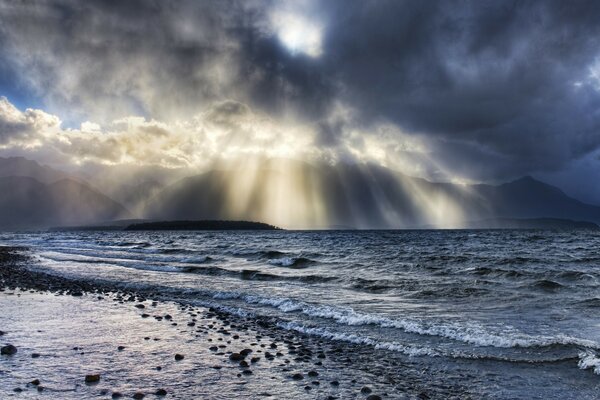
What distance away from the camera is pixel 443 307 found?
58.7 feet

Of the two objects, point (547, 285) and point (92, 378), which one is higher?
point (547, 285)

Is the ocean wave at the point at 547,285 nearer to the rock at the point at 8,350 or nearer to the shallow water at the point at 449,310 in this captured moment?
the shallow water at the point at 449,310

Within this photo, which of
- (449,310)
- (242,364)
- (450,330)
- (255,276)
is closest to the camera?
(242,364)

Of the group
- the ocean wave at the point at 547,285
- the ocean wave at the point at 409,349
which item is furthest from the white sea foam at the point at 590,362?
the ocean wave at the point at 547,285

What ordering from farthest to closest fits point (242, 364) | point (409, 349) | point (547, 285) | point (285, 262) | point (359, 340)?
point (285, 262) → point (547, 285) → point (359, 340) → point (409, 349) → point (242, 364)

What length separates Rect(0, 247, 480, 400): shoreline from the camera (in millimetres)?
7996

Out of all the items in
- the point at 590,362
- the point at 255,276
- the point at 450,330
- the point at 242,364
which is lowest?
the point at 255,276

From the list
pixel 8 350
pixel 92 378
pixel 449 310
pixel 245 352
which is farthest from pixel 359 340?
pixel 8 350

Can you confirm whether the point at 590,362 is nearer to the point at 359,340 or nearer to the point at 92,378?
the point at 359,340

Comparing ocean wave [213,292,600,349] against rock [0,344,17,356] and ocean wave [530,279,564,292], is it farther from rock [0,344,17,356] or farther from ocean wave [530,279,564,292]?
ocean wave [530,279,564,292]

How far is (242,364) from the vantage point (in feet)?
31.8

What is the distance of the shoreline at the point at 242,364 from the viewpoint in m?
8.00

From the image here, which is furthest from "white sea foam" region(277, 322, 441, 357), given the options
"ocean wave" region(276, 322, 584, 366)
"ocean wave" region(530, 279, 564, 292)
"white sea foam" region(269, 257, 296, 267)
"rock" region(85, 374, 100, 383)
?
"white sea foam" region(269, 257, 296, 267)

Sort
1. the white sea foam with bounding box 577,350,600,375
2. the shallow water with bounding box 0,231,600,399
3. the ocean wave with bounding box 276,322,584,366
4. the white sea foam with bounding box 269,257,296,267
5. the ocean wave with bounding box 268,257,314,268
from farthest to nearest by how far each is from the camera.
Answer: the white sea foam with bounding box 269,257,296,267 → the ocean wave with bounding box 268,257,314,268 → the ocean wave with bounding box 276,322,584,366 → the shallow water with bounding box 0,231,600,399 → the white sea foam with bounding box 577,350,600,375
